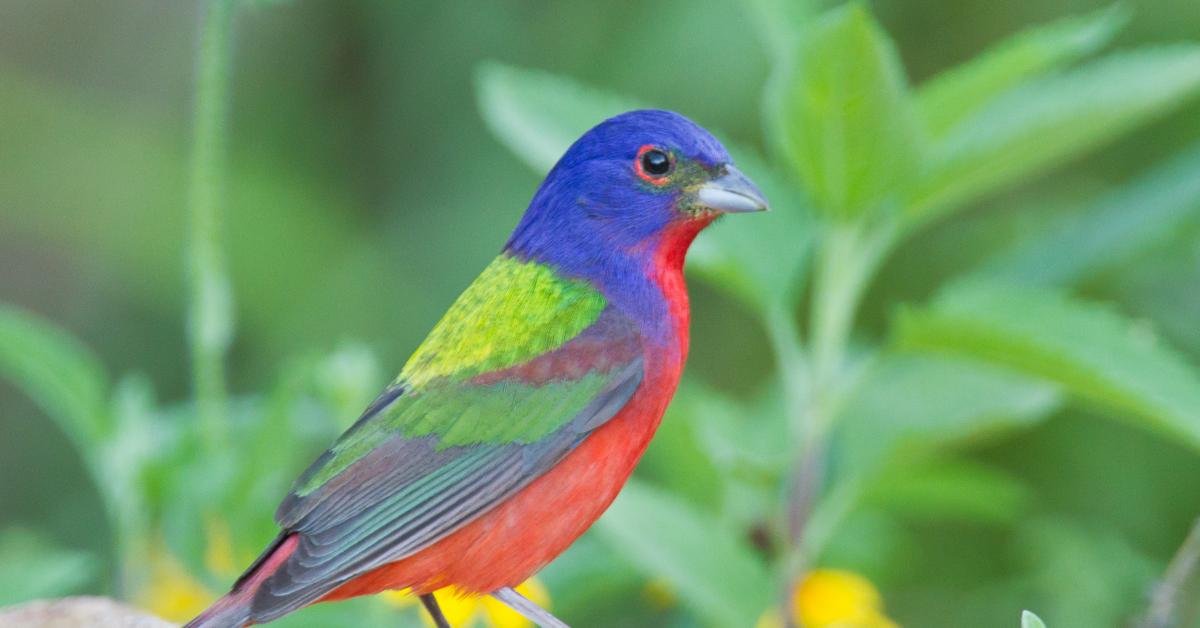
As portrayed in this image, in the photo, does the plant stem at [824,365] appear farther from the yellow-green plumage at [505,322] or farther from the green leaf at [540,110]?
the yellow-green plumage at [505,322]

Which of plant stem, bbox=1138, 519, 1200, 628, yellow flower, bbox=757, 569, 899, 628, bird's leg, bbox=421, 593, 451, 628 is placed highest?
bird's leg, bbox=421, 593, 451, 628

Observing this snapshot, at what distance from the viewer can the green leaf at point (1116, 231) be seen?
12.4 feet

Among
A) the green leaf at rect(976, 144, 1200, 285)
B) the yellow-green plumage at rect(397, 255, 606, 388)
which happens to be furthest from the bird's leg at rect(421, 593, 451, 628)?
the green leaf at rect(976, 144, 1200, 285)

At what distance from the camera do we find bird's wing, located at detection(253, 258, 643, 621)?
2.36 metres

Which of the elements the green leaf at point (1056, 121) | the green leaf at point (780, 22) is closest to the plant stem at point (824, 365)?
the green leaf at point (1056, 121)

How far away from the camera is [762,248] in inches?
139

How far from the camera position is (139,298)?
5867 mm

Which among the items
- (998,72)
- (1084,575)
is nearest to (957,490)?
(1084,575)

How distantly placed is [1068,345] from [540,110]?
132 cm

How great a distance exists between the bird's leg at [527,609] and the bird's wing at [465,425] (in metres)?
0.15

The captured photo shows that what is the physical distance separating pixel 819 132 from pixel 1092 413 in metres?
2.10

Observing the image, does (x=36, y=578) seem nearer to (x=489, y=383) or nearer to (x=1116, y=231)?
(x=489, y=383)

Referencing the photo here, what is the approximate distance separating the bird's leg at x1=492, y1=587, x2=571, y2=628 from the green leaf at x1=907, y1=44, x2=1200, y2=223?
1.44 metres

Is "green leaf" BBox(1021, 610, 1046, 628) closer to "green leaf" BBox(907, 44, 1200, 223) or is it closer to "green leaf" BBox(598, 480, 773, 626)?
"green leaf" BBox(598, 480, 773, 626)
